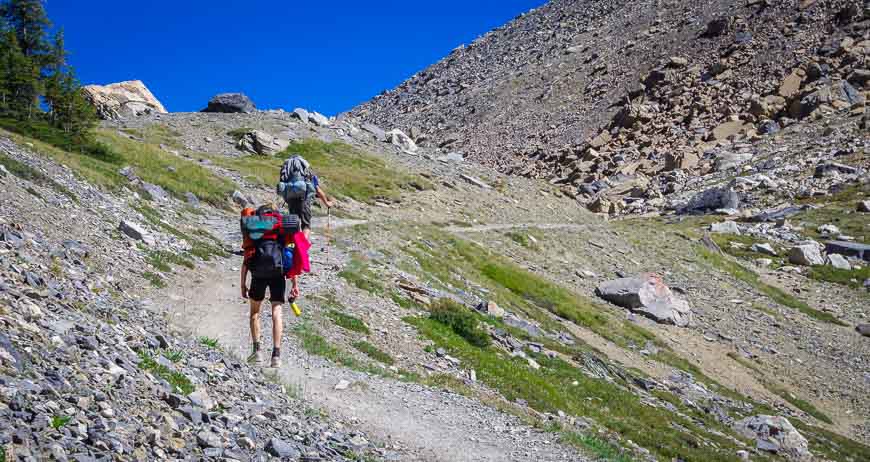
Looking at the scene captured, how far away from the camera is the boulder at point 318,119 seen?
65.4 meters

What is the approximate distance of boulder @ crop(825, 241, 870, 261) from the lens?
176 feet

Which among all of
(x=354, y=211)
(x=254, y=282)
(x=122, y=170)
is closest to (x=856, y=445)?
(x=254, y=282)

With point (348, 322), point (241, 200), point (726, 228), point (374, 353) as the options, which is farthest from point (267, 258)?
point (726, 228)

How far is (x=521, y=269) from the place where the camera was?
37.1 metres

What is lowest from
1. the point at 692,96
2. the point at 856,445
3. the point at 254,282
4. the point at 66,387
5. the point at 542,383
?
the point at 856,445

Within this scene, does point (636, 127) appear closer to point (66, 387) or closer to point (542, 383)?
point (542, 383)

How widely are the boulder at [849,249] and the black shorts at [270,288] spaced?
185 feet

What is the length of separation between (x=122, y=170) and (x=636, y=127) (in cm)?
7995

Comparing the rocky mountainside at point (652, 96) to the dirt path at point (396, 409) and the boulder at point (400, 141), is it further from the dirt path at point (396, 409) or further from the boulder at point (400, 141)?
the dirt path at point (396, 409)

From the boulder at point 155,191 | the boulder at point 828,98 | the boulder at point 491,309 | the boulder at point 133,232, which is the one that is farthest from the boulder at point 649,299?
the boulder at point 828,98

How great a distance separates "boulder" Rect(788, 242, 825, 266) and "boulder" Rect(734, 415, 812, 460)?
33.9 m

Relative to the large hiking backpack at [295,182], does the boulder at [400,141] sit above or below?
above

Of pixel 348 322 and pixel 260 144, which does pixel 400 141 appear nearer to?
pixel 260 144

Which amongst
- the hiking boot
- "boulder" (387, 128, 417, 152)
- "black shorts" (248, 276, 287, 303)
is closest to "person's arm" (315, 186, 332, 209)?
"black shorts" (248, 276, 287, 303)
